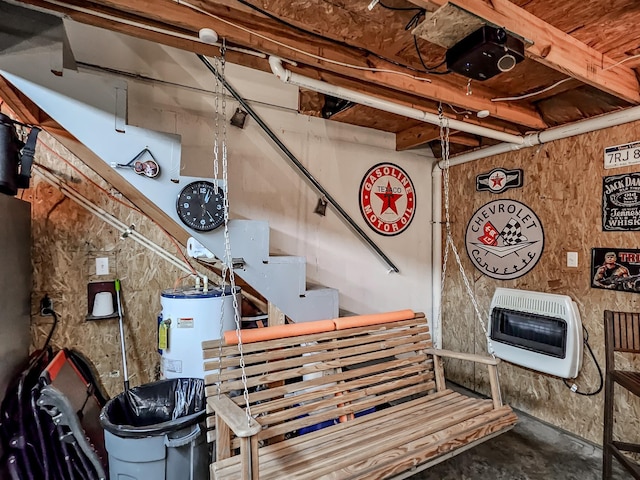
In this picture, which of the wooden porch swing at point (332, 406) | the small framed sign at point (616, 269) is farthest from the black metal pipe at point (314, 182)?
the small framed sign at point (616, 269)

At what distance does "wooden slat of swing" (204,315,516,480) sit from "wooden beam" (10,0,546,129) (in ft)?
4.99

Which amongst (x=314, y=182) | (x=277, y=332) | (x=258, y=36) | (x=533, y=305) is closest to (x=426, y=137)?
(x=314, y=182)

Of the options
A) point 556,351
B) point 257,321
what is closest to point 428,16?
point 257,321

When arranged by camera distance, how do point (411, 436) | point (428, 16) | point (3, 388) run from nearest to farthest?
point (428, 16) → point (411, 436) → point (3, 388)

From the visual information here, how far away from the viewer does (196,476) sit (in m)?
1.79

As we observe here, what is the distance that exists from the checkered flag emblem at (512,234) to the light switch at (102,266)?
3.34 metres

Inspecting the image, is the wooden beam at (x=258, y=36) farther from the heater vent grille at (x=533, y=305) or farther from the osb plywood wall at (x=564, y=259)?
the heater vent grille at (x=533, y=305)

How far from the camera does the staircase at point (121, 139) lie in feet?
5.51

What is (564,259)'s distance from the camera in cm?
270

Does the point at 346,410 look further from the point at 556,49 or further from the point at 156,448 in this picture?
the point at 556,49

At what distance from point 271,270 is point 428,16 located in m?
1.55

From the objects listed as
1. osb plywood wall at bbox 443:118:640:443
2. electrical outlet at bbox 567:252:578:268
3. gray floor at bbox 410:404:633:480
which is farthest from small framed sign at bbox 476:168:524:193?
gray floor at bbox 410:404:633:480

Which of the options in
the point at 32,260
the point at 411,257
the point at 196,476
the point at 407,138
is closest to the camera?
the point at 196,476

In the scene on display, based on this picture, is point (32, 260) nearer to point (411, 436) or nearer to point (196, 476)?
point (196, 476)
